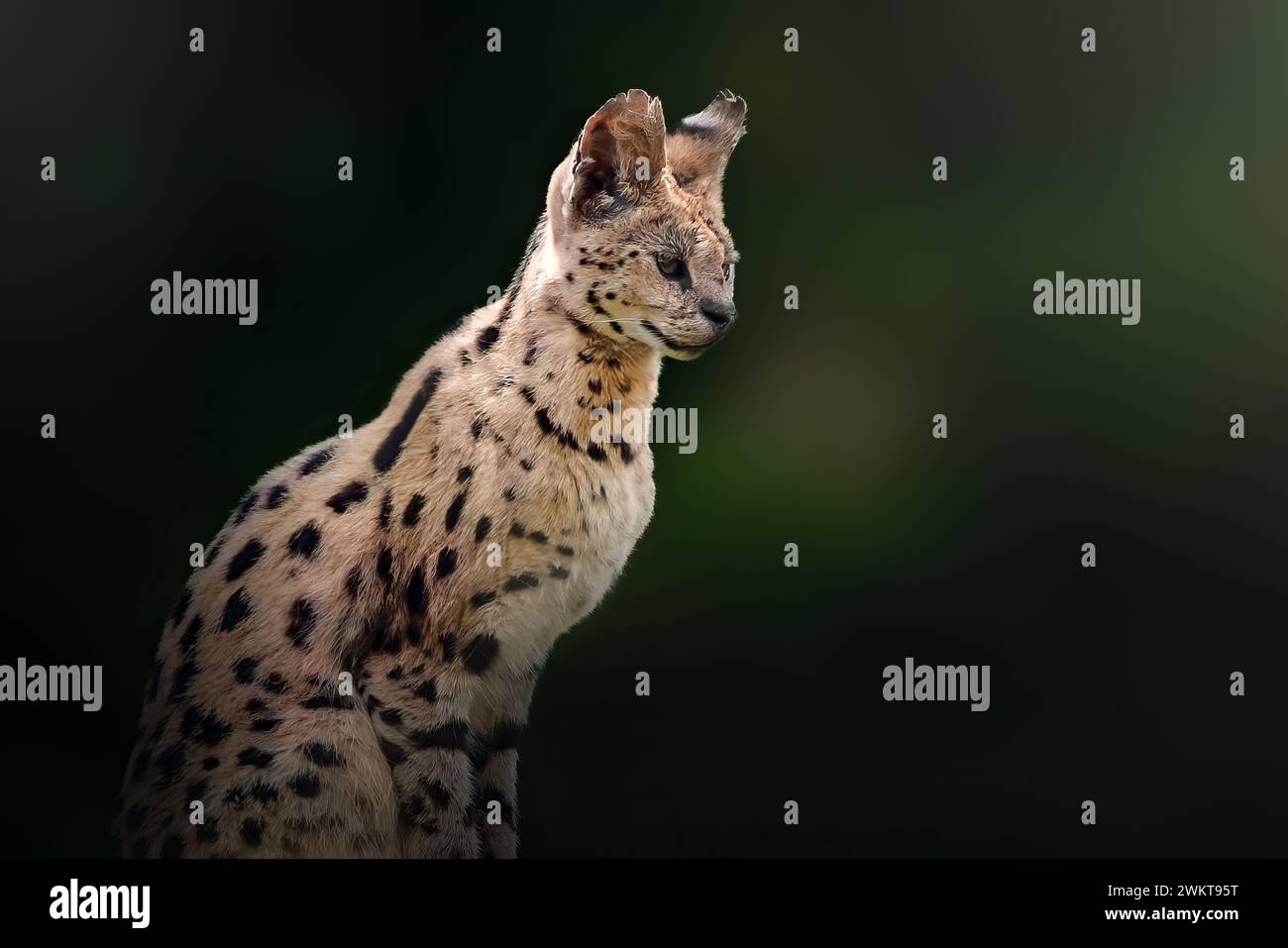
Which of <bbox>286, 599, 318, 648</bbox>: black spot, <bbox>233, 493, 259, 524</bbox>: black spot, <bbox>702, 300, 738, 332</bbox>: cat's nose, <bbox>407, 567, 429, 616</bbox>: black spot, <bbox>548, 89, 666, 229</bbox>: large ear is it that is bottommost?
<bbox>286, 599, 318, 648</bbox>: black spot

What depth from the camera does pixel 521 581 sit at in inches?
208

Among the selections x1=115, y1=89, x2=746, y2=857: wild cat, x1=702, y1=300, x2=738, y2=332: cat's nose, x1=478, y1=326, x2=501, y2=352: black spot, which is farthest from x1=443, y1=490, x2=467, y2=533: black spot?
x1=702, y1=300, x2=738, y2=332: cat's nose

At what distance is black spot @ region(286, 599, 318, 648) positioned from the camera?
206 inches

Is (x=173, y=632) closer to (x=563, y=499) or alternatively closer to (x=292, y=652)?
(x=292, y=652)

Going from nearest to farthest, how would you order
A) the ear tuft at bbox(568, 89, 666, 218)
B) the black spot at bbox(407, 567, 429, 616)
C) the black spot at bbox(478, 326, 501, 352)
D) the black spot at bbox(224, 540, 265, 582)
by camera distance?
the ear tuft at bbox(568, 89, 666, 218)
the black spot at bbox(407, 567, 429, 616)
the black spot at bbox(224, 540, 265, 582)
the black spot at bbox(478, 326, 501, 352)

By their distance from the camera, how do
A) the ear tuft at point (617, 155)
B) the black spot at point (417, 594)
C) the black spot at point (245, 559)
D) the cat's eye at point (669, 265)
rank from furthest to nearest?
the black spot at point (245, 559) → the black spot at point (417, 594) → the cat's eye at point (669, 265) → the ear tuft at point (617, 155)

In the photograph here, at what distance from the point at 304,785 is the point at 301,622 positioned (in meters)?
0.53

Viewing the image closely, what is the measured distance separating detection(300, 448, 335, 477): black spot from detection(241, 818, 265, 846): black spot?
1211 millimetres

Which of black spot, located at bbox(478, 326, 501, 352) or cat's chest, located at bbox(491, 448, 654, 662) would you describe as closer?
cat's chest, located at bbox(491, 448, 654, 662)

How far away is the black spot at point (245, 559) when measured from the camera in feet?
17.6

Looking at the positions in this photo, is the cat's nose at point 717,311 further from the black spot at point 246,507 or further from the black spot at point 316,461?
the black spot at point 246,507

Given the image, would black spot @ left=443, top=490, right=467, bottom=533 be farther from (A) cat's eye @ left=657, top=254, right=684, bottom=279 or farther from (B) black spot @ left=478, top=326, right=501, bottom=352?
(A) cat's eye @ left=657, top=254, right=684, bottom=279

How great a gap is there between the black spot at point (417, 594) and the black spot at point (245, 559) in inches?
21.5

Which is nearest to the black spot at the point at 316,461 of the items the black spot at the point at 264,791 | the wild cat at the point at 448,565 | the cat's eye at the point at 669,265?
the wild cat at the point at 448,565
